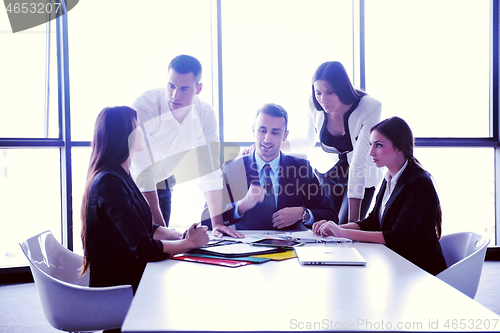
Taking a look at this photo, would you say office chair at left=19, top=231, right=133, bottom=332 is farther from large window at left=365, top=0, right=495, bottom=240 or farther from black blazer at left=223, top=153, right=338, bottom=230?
large window at left=365, top=0, right=495, bottom=240

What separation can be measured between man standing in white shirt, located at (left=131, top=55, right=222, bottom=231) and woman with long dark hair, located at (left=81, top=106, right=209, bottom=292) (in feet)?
2.60

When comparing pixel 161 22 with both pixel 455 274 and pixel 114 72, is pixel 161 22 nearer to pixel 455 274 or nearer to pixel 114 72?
pixel 114 72

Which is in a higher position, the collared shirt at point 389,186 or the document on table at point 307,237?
the collared shirt at point 389,186

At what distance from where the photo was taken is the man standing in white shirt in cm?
251

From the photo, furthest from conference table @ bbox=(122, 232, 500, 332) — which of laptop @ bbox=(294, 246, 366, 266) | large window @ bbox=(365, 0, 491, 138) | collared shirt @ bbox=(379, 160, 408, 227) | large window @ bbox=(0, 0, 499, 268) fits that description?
large window @ bbox=(365, 0, 491, 138)

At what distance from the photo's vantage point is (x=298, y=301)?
1059 millimetres

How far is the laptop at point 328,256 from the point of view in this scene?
1.46 metres

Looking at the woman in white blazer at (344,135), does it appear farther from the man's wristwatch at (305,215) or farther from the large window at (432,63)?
the large window at (432,63)

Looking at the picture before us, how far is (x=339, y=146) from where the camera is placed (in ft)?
9.43

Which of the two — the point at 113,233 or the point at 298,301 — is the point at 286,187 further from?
the point at 298,301

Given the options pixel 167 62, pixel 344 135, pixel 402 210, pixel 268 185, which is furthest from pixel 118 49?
pixel 402 210

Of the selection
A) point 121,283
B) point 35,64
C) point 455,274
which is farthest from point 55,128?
point 455,274

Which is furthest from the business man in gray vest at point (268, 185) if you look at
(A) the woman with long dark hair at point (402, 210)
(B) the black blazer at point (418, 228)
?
(B) the black blazer at point (418, 228)

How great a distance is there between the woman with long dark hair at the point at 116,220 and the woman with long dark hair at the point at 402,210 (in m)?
0.86
